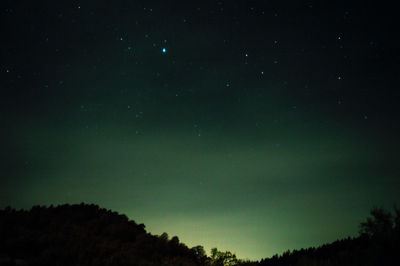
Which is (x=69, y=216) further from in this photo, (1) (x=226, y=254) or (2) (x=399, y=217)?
(1) (x=226, y=254)

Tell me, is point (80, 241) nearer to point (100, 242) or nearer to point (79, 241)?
point (79, 241)

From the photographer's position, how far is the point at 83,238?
21.7 meters

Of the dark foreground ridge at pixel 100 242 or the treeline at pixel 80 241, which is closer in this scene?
the dark foreground ridge at pixel 100 242

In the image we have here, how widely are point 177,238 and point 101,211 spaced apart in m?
10.5

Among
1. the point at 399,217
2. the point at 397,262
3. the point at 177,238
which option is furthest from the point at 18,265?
the point at 399,217

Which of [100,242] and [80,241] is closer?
[80,241]

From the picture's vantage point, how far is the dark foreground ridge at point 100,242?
1484 centimetres

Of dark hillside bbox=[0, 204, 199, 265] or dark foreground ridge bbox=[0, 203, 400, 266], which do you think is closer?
dark foreground ridge bbox=[0, 203, 400, 266]

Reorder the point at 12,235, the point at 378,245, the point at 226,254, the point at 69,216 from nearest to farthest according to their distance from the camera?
the point at 378,245 < the point at 12,235 < the point at 69,216 < the point at 226,254

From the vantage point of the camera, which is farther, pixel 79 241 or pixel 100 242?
pixel 100 242

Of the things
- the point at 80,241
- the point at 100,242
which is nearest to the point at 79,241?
the point at 80,241

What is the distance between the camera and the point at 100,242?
72.0ft

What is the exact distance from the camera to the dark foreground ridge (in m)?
14.8

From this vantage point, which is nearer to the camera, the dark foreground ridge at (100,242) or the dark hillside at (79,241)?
the dark foreground ridge at (100,242)
